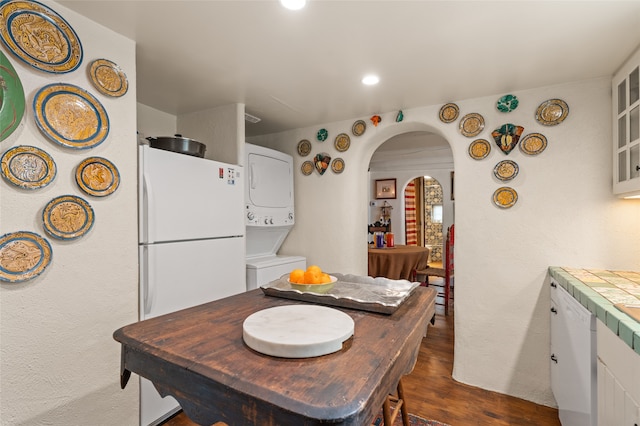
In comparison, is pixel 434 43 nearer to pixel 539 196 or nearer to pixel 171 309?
pixel 539 196

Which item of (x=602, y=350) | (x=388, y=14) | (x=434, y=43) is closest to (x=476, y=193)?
(x=434, y=43)

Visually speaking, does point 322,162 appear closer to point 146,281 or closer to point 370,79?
point 370,79

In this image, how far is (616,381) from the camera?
1.09m

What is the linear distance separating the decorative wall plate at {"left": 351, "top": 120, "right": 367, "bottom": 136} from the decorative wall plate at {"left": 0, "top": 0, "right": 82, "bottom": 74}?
2158mm

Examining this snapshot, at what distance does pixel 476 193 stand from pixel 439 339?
5.82 feet

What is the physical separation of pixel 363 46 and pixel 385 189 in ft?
17.5

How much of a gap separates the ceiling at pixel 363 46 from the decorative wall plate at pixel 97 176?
27.7 inches

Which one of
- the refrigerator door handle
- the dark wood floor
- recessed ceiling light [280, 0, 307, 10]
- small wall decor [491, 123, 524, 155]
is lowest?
the dark wood floor

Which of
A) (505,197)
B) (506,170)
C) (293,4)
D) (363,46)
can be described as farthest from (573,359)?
(293,4)

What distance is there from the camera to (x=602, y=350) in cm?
122

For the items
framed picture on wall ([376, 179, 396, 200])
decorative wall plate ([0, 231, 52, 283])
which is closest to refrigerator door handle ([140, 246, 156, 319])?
decorative wall plate ([0, 231, 52, 283])

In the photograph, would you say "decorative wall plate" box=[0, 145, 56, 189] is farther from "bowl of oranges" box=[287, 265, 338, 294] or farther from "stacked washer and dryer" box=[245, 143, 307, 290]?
"stacked washer and dryer" box=[245, 143, 307, 290]

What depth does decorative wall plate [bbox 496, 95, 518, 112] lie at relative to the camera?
233 cm

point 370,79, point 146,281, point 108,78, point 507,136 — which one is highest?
point 370,79
